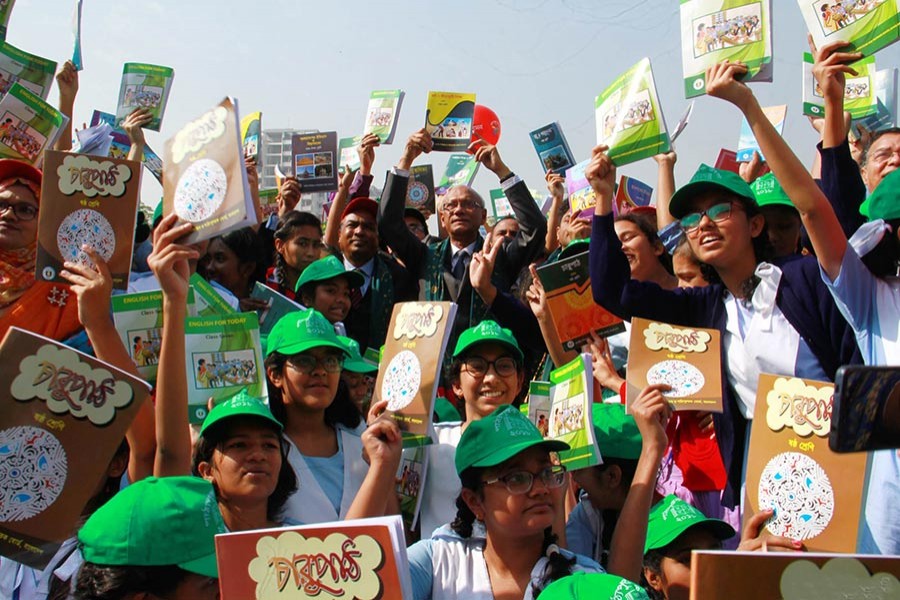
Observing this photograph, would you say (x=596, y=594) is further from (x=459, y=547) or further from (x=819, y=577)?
(x=459, y=547)

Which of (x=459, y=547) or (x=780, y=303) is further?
(x=780, y=303)

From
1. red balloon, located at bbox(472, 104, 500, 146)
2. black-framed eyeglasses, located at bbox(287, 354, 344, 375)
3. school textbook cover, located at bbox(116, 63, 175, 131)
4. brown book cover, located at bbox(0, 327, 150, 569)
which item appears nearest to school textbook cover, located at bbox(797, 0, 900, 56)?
black-framed eyeglasses, located at bbox(287, 354, 344, 375)

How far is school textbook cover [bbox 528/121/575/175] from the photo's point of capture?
27.6 ft

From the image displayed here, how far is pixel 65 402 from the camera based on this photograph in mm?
2941

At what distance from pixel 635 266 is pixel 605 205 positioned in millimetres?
1205

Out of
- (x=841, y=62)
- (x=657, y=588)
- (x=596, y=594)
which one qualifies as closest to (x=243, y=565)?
(x=596, y=594)

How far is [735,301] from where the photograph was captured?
3.74 meters

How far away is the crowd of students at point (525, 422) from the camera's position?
2957 mm

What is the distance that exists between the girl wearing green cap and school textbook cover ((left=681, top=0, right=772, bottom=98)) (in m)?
0.70

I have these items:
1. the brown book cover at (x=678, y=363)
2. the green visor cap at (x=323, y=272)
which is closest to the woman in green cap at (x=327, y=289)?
the green visor cap at (x=323, y=272)

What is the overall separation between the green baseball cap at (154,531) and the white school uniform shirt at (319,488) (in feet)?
3.57

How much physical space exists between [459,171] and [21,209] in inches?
189

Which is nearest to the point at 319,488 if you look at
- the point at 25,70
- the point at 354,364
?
the point at 354,364

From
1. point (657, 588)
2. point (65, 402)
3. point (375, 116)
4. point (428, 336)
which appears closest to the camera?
point (65, 402)
